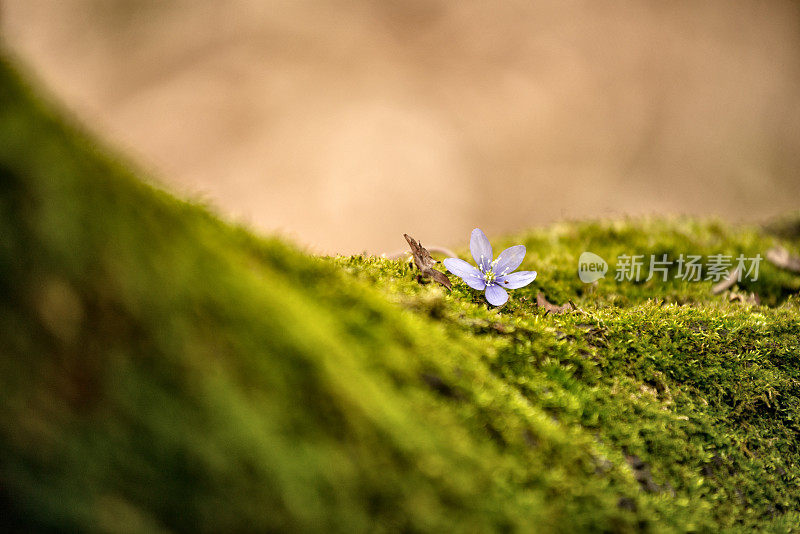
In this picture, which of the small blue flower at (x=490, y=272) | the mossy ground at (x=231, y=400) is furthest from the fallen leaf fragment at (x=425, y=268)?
the mossy ground at (x=231, y=400)

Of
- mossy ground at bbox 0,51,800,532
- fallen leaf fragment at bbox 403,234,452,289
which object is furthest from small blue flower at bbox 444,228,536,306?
mossy ground at bbox 0,51,800,532

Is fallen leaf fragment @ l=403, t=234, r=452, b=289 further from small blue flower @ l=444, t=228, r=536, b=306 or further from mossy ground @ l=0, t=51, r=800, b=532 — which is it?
mossy ground @ l=0, t=51, r=800, b=532

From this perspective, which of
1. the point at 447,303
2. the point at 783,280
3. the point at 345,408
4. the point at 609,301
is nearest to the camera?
the point at 345,408

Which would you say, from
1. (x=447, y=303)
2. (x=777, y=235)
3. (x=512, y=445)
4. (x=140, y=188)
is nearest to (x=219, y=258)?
(x=140, y=188)

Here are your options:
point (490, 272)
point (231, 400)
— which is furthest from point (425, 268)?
point (231, 400)

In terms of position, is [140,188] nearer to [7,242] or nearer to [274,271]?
[7,242]

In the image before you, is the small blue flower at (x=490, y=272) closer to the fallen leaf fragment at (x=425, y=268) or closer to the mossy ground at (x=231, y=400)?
the fallen leaf fragment at (x=425, y=268)
